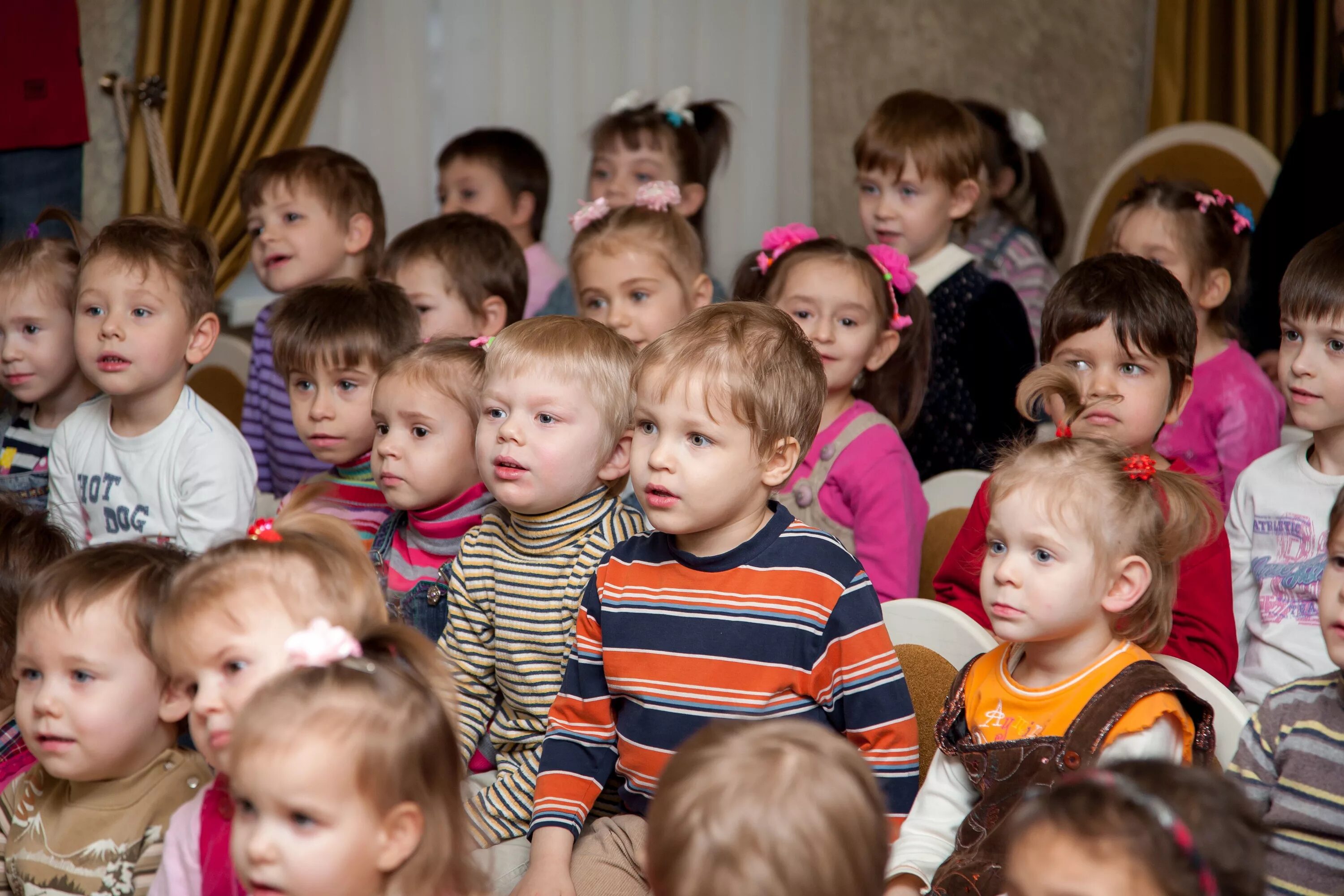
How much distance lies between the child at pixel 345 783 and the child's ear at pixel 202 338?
133cm

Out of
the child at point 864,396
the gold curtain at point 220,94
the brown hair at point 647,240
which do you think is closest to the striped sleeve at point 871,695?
the child at point 864,396

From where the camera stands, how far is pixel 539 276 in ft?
13.0

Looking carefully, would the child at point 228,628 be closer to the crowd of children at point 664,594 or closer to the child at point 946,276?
the crowd of children at point 664,594

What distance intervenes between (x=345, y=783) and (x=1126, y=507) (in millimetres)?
975

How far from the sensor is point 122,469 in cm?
248

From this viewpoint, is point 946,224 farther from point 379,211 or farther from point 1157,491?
point 1157,491

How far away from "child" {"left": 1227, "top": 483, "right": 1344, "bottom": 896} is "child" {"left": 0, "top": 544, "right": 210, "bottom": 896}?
1.32m

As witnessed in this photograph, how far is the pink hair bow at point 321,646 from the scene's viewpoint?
137 centimetres

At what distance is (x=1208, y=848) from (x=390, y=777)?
782 mm

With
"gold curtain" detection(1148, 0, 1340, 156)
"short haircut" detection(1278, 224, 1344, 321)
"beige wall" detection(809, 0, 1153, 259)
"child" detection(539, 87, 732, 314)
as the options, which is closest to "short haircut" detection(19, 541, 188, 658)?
"short haircut" detection(1278, 224, 1344, 321)

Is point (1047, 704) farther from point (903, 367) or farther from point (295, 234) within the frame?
point (295, 234)

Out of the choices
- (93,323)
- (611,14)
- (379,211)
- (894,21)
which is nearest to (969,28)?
(894,21)

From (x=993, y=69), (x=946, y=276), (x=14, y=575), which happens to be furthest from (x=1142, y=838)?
(x=993, y=69)

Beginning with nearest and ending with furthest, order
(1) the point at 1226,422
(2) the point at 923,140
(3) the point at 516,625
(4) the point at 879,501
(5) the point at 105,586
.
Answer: (5) the point at 105,586 → (3) the point at 516,625 → (4) the point at 879,501 → (1) the point at 1226,422 → (2) the point at 923,140
